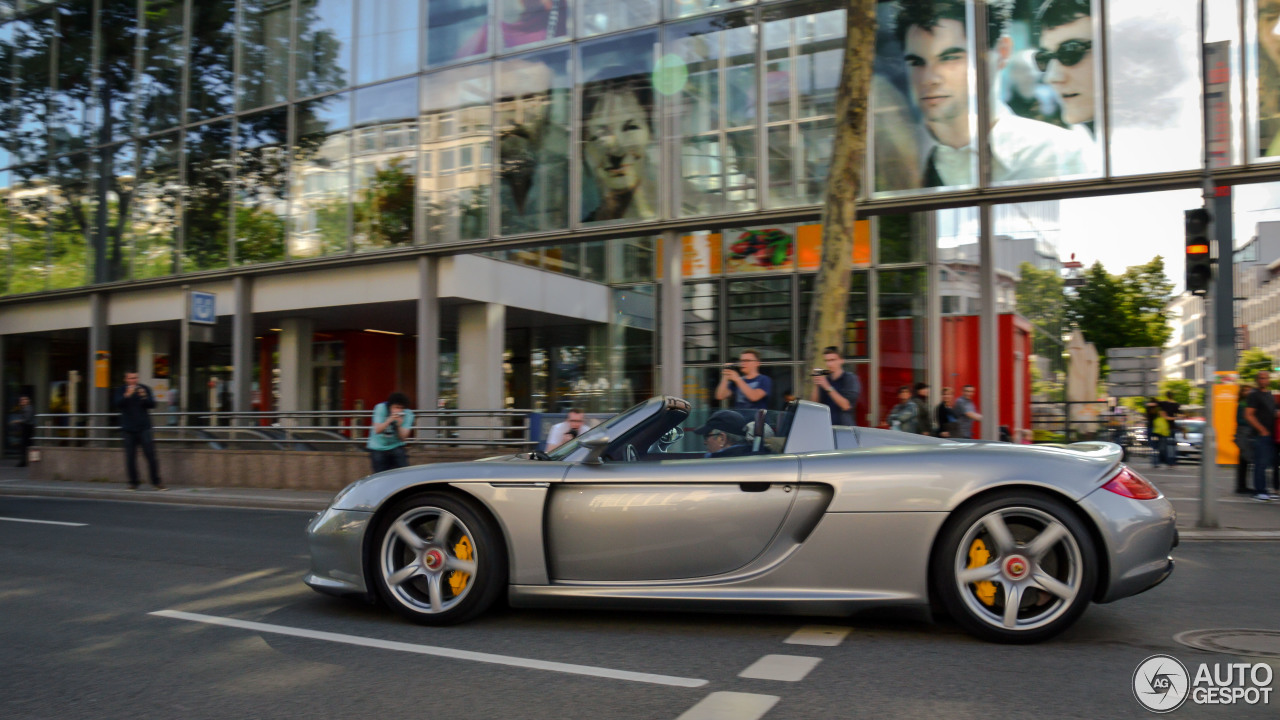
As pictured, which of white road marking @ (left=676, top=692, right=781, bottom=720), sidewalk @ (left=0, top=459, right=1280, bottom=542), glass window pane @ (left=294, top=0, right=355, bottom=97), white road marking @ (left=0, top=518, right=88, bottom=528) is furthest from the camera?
glass window pane @ (left=294, top=0, right=355, bottom=97)

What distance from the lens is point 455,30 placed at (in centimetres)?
1703

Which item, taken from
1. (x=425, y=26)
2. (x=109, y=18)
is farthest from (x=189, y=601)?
(x=109, y=18)

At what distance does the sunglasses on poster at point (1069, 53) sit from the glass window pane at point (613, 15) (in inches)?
225

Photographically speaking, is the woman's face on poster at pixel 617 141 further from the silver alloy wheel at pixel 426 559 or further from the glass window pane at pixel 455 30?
the silver alloy wheel at pixel 426 559

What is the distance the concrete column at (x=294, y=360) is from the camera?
22156 mm

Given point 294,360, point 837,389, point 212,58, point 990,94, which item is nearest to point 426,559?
point 837,389

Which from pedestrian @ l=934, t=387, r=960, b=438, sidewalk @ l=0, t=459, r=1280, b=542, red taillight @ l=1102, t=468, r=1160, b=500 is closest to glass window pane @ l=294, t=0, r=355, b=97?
sidewalk @ l=0, t=459, r=1280, b=542

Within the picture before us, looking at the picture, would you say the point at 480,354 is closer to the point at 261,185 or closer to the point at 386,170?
the point at 386,170

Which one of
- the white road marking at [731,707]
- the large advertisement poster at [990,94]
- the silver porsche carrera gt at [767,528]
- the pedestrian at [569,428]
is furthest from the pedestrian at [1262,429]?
the white road marking at [731,707]

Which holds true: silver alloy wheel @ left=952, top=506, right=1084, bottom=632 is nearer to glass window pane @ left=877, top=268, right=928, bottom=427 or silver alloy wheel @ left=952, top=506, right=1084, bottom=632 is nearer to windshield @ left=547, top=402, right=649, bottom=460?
windshield @ left=547, top=402, right=649, bottom=460

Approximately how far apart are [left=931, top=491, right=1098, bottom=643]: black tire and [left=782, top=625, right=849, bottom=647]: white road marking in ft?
1.72

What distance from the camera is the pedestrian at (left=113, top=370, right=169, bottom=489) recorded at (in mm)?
15070

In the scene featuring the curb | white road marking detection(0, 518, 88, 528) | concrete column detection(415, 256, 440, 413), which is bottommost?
the curb

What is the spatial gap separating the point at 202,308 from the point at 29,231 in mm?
11269
